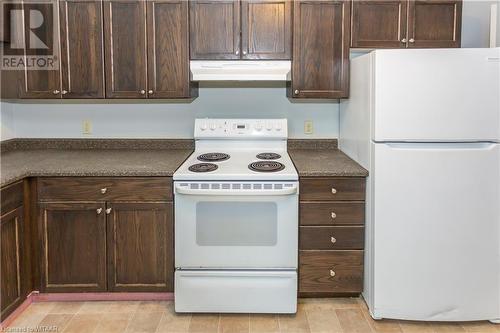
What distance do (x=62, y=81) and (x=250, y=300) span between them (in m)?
1.80

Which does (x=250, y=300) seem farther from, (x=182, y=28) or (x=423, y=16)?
(x=423, y=16)

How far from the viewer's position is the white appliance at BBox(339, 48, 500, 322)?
8.50 ft

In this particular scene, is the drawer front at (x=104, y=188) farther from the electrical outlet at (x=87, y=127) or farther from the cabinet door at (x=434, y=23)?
the cabinet door at (x=434, y=23)

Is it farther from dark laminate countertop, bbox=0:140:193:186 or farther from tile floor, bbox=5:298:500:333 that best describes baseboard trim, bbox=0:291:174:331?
dark laminate countertop, bbox=0:140:193:186

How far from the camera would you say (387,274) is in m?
2.75

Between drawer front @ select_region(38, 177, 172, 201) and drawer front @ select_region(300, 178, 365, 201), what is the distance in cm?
77

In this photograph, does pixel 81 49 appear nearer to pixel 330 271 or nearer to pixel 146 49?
pixel 146 49

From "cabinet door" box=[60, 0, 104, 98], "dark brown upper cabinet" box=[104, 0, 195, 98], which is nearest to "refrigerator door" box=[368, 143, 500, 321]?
"dark brown upper cabinet" box=[104, 0, 195, 98]

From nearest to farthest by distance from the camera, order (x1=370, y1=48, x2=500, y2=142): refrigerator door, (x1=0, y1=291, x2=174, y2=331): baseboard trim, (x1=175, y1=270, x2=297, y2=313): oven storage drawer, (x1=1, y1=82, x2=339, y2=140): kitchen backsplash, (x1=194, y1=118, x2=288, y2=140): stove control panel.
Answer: (x1=370, y1=48, x2=500, y2=142): refrigerator door
(x1=175, y1=270, x2=297, y2=313): oven storage drawer
(x1=0, y1=291, x2=174, y2=331): baseboard trim
(x1=194, y1=118, x2=288, y2=140): stove control panel
(x1=1, y1=82, x2=339, y2=140): kitchen backsplash

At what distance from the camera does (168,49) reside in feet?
10.5

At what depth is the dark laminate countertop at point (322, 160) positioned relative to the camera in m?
2.86

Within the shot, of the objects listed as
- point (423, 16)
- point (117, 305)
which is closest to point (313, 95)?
point (423, 16)

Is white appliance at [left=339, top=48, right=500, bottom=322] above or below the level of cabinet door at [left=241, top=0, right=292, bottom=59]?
below

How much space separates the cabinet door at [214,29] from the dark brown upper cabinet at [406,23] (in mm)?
738
